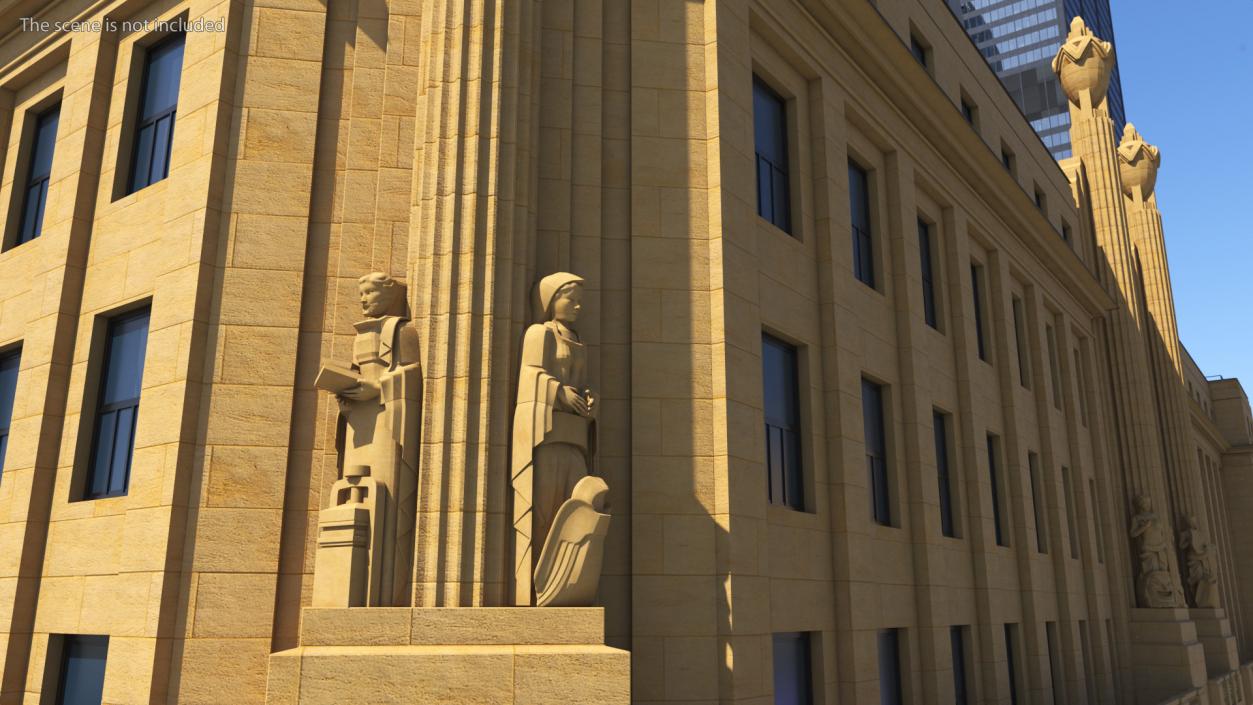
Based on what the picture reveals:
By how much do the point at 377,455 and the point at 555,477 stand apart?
222 cm

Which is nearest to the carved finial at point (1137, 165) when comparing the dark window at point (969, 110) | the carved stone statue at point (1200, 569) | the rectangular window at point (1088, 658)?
the carved stone statue at point (1200, 569)

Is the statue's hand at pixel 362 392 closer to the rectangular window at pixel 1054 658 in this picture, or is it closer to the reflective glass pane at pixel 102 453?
the reflective glass pane at pixel 102 453

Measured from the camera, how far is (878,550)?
61.6 ft

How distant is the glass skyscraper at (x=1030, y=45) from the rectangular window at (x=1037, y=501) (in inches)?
5273

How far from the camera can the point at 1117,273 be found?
134 ft

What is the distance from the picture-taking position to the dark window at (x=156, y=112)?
1631cm

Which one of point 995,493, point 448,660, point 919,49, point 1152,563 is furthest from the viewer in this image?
point 1152,563

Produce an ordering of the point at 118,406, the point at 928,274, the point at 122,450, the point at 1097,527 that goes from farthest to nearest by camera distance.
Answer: the point at 1097,527 → the point at 928,274 → the point at 118,406 → the point at 122,450

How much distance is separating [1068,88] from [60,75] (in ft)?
134

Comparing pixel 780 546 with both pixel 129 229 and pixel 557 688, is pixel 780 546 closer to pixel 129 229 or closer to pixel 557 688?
pixel 557 688

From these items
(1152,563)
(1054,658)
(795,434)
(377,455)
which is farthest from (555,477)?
(1152,563)

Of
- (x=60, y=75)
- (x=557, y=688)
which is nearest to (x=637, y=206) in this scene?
(x=557, y=688)

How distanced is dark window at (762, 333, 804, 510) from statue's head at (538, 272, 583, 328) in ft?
15.7

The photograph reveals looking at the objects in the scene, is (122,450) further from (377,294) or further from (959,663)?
(959,663)
